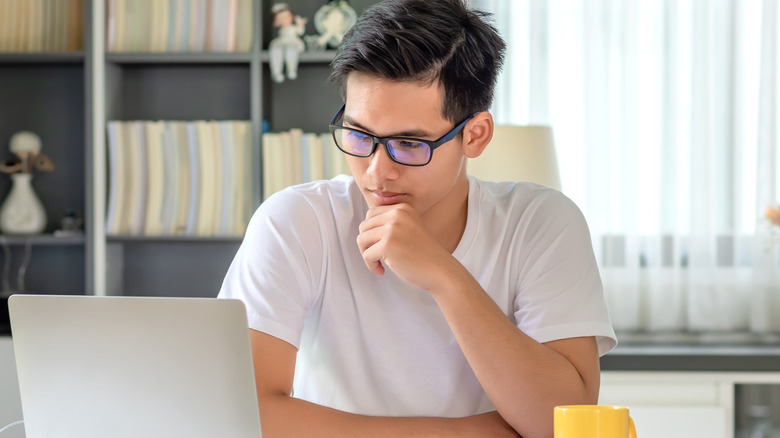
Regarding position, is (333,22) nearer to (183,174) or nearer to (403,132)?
(183,174)

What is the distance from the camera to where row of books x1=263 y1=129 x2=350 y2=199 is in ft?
8.61

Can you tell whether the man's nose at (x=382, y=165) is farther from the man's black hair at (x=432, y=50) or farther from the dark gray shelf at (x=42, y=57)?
the dark gray shelf at (x=42, y=57)

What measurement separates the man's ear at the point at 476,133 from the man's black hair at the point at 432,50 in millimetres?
14

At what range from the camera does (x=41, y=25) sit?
2.80 meters

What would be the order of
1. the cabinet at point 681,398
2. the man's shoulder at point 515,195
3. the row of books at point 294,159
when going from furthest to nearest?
the row of books at point 294,159
the cabinet at point 681,398
the man's shoulder at point 515,195

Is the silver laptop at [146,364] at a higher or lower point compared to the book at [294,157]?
lower

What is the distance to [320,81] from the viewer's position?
286cm

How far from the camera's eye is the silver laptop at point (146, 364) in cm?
86

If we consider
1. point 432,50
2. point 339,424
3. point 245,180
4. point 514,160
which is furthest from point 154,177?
point 339,424

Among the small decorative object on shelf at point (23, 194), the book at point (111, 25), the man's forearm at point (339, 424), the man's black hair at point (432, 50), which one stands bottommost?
the man's forearm at point (339, 424)

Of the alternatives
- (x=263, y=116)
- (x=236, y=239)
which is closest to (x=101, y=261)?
(x=236, y=239)

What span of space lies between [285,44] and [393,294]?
1.52 m

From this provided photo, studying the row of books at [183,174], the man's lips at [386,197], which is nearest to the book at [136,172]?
the row of books at [183,174]

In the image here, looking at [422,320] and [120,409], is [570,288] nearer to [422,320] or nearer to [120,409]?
[422,320]
